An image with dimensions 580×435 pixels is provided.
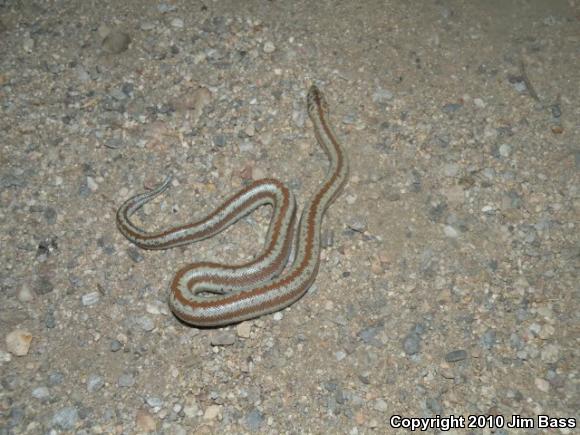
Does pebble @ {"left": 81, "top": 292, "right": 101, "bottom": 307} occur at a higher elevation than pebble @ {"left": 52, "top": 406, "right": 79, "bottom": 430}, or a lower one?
higher

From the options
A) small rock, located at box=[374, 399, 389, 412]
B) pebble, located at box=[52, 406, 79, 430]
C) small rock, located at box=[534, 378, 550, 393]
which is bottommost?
pebble, located at box=[52, 406, 79, 430]

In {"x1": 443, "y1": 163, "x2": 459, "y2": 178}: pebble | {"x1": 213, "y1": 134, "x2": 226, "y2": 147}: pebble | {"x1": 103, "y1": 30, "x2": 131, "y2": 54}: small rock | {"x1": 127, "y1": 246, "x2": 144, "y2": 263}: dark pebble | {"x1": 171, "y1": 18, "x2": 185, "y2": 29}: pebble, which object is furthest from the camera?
{"x1": 171, "y1": 18, "x2": 185, "y2": 29}: pebble

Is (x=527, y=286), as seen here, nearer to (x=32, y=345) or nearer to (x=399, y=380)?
(x=399, y=380)

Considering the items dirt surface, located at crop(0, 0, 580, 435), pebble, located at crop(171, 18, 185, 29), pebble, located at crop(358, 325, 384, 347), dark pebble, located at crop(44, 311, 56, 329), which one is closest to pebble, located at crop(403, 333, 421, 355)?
dirt surface, located at crop(0, 0, 580, 435)

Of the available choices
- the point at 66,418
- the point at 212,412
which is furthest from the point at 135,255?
the point at 212,412

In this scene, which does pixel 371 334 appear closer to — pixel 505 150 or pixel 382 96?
pixel 505 150

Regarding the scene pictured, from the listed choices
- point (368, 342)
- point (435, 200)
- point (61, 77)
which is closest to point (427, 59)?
point (435, 200)

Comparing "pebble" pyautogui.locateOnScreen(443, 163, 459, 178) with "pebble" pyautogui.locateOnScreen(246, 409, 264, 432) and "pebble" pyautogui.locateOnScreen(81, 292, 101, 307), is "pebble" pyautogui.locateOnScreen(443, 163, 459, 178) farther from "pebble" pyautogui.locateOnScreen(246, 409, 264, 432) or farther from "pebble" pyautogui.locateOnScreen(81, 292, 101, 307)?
"pebble" pyautogui.locateOnScreen(81, 292, 101, 307)
